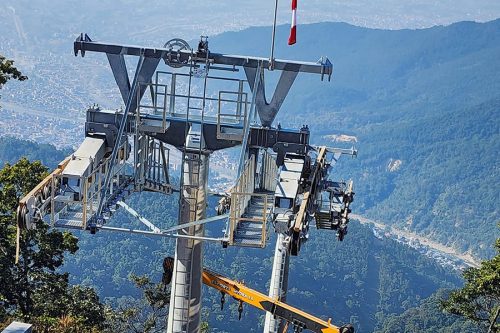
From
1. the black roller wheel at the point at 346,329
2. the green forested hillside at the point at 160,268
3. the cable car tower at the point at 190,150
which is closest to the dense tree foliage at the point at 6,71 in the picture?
the cable car tower at the point at 190,150

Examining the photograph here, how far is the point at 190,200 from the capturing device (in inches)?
811

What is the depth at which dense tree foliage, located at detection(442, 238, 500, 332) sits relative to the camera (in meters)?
36.1

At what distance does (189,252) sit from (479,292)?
19.0 metres

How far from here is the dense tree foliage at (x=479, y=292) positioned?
36.1 metres

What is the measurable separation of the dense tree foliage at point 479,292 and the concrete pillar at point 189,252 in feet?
56.8

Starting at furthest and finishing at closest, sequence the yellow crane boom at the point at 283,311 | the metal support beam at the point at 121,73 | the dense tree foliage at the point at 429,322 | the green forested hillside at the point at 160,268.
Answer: the green forested hillside at the point at 160,268
the dense tree foliage at the point at 429,322
the yellow crane boom at the point at 283,311
the metal support beam at the point at 121,73

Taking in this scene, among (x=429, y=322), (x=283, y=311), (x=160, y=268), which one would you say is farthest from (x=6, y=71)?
(x=160, y=268)

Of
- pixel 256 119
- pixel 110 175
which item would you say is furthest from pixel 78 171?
pixel 256 119

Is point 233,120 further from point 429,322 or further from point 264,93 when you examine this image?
point 429,322

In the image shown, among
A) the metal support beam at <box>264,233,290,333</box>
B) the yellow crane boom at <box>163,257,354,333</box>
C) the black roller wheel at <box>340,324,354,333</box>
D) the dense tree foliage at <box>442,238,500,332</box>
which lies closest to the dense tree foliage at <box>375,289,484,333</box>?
the dense tree foliage at <box>442,238,500,332</box>

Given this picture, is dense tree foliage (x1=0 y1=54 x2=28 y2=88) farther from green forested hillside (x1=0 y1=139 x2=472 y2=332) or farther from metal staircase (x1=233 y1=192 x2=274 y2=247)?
green forested hillside (x1=0 y1=139 x2=472 y2=332)

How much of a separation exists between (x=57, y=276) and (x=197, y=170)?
1496 cm

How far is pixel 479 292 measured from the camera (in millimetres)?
36875

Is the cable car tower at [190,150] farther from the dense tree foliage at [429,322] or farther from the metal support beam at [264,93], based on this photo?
the dense tree foliage at [429,322]
